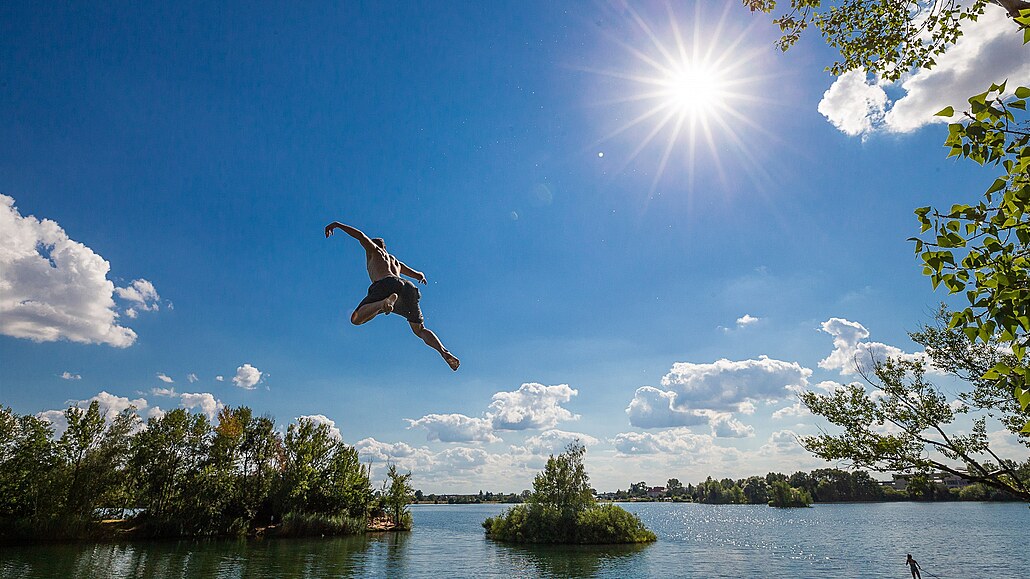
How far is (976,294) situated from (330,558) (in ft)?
135

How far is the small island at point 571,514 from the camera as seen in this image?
1831 inches

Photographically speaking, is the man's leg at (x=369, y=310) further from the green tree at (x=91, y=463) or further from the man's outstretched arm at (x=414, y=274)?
the green tree at (x=91, y=463)

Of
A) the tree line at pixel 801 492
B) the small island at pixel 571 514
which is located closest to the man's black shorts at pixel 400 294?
the small island at pixel 571 514

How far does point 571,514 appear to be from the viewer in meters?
47.0

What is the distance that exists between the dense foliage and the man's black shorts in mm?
48364

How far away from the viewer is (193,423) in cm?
5094

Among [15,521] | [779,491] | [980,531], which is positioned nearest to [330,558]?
[15,521]

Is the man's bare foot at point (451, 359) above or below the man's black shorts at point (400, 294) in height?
below

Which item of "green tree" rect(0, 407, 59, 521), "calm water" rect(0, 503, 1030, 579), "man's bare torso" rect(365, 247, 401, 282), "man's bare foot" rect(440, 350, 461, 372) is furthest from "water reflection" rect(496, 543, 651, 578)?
"green tree" rect(0, 407, 59, 521)

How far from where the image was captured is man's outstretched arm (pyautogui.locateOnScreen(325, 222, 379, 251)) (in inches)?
272

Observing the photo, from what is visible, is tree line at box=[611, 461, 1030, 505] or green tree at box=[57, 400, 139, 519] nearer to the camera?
green tree at box=[57, 400, 139, 519]

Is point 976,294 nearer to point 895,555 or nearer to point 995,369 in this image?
point 995,369

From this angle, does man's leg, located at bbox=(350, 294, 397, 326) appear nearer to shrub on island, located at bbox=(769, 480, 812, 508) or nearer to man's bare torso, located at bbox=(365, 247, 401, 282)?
man's bare torso, located at bbox=(365, 247, 401, 282)

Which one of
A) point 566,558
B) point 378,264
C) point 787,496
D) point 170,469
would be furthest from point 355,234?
point 787,496
